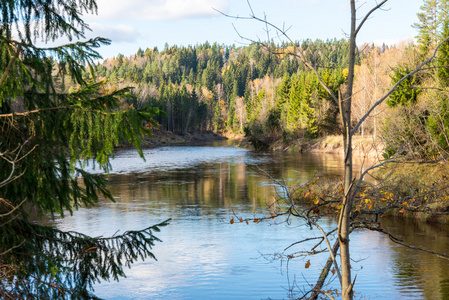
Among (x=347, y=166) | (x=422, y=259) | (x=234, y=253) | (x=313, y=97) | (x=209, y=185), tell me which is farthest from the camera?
(x=313, y=97)

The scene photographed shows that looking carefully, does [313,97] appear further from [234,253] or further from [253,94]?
[234,253]

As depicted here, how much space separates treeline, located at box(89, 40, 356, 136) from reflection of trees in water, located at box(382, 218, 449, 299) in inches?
259

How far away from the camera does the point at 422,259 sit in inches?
601

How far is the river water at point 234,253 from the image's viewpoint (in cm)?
1304

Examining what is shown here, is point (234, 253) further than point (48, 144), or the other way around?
point (234, 253)

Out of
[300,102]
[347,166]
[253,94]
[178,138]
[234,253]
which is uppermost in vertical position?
[253,94]

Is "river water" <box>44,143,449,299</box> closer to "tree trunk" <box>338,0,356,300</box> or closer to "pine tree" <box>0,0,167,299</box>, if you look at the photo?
"tree trunk" <box>338,0,356,300</box>

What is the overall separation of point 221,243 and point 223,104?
124494mm

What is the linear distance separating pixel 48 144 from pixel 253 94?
104269 millimetres

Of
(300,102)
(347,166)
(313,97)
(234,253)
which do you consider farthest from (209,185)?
(300,102)

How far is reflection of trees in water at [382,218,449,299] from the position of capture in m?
12.9

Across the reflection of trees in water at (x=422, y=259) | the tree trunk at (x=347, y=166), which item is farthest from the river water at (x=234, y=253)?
the tree trunk at (x=347, y=166)

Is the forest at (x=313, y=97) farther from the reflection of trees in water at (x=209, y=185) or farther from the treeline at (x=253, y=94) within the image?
the reflection of trees in water at (x=209, y=185)

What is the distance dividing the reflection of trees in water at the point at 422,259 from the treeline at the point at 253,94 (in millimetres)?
6572
